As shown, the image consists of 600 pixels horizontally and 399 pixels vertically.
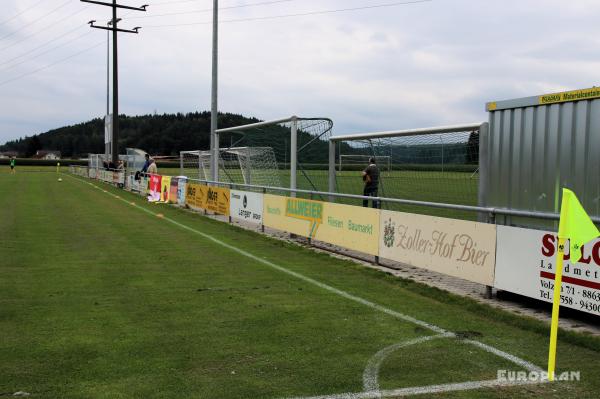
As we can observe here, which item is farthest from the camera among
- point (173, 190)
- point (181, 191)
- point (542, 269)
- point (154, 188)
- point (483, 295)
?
point (154, 188)

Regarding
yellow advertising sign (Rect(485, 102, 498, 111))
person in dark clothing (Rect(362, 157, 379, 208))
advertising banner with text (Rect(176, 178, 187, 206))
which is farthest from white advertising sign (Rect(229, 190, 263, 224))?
yellow advertising sign (Rect(485, 102, 498, 111))

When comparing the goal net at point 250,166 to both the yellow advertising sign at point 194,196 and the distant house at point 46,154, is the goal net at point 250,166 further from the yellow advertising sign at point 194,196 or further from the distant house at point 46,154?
the distant house at point 46,154

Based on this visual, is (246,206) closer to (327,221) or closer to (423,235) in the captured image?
(327,221)

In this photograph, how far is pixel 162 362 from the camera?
4.85m

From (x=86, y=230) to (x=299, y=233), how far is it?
5336 millimetres

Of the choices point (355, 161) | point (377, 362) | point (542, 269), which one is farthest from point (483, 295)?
point (355, 161)

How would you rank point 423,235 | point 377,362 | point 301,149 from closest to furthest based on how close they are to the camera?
point 377,362, point 423,235, point 301,149

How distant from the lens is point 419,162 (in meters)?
11.5

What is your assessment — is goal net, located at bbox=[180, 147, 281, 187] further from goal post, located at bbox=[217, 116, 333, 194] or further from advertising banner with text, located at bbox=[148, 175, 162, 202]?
advertising banner with text, located at bbox=[148, 175, 162, 202]

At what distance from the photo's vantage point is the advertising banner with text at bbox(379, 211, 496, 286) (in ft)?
24.5

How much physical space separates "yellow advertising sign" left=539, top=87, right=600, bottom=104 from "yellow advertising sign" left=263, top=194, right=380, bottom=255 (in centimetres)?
347

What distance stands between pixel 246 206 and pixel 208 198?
3.92 m

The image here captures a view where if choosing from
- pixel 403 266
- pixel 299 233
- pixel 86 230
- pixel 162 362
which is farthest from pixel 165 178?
pixel 162 362

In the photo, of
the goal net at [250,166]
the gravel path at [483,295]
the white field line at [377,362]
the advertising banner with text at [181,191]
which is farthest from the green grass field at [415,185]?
the advertising banner with text at [181,191]
